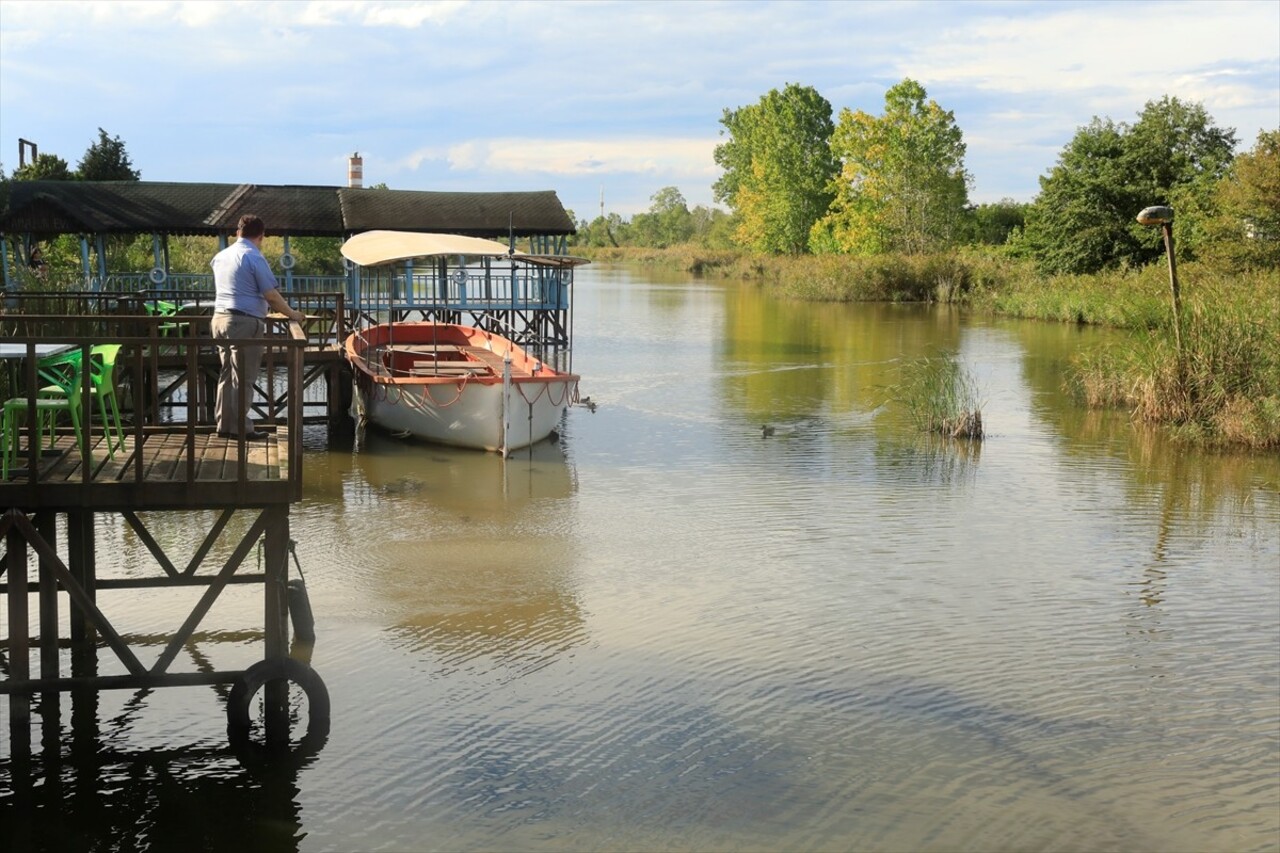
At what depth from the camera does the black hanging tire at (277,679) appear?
282 inches

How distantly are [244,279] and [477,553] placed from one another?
3.80 m

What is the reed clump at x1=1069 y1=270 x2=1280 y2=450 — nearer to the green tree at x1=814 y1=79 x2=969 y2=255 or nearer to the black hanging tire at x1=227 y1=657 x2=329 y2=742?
the black hanging tire at x1=227 y1=657 x2=329 y2=742

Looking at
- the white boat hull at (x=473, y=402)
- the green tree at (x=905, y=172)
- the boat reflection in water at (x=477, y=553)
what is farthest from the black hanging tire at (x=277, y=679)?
the green tree at (x=905, y=172)

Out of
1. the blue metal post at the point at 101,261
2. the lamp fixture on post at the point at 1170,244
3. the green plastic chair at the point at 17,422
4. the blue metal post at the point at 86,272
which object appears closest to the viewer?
the green plastic chair at the point at 17,422

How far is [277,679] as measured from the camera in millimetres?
7199

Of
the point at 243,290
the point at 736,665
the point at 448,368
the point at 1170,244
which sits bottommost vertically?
the point at 736,665

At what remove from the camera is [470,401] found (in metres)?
17.2

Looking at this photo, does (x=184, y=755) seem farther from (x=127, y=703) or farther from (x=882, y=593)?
(x=882, y=593)

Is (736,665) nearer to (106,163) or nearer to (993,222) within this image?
(106,163)

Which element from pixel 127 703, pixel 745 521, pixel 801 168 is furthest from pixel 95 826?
pixel 801 168

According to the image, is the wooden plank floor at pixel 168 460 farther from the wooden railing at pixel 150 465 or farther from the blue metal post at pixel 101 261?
the blue metal post at pixel 101 261

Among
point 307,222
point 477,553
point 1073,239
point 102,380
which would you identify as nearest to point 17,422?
point 102,380

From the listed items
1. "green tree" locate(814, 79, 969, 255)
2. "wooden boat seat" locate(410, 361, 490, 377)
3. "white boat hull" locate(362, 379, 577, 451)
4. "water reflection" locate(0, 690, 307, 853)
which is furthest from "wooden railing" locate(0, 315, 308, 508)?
"green tree" locate(814, 79, 969, 255)

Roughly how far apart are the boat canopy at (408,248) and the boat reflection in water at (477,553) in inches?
132
